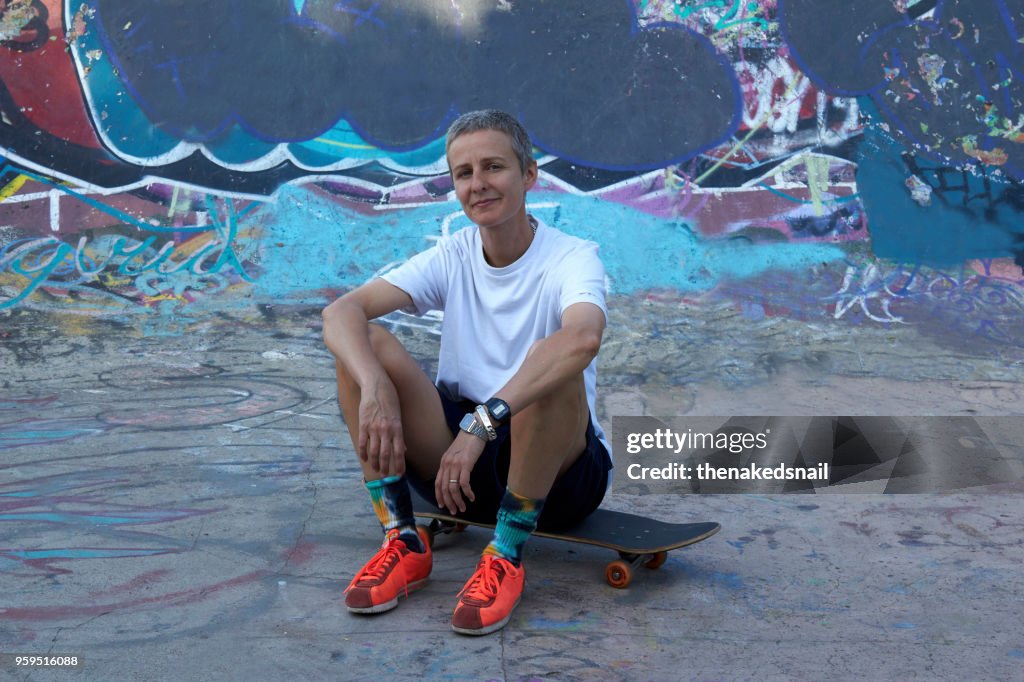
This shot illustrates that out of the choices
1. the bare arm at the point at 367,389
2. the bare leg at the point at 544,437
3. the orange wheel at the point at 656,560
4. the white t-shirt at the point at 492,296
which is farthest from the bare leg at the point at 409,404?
the orange wheel at the point at 656,560

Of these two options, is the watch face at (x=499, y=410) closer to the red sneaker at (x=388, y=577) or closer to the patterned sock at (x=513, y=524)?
the patterned sock at (x=513, y=524)

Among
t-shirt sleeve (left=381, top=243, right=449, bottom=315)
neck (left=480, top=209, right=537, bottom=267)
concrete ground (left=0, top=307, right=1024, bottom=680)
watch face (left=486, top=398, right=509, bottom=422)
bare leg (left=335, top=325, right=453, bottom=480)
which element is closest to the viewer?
concrete ground (left=0, top=307, right=1024, bottom=680)

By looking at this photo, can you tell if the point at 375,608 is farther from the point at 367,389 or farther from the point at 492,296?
the point at 492,296

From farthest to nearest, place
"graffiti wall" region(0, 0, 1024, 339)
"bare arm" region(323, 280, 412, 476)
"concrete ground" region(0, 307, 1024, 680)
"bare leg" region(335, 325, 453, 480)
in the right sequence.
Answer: "graffiti wall" region(0, 0, 1024, 339)
"bare leg" region(335, 325, 453, 480)
"bare arm" region(323, 280, 412, 476)
"concrete ground" region(0, 307, 1024, 680)

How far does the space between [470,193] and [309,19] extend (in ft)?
15.6

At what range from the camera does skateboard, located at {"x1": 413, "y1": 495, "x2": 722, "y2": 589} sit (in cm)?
285

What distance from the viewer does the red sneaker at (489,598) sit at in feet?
8.27

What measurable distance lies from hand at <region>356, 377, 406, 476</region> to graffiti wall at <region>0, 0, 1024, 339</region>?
4.38 meters

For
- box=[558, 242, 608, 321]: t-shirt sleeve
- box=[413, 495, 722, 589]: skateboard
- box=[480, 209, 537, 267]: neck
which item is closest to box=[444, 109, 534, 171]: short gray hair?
box=[480, 209, 537, 267]: neck

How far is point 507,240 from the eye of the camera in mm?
2889

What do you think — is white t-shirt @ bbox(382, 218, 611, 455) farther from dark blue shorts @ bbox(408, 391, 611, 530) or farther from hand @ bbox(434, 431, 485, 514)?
hand @ bbox(434, 431, 485, 514)

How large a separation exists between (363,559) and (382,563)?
0.41 meters

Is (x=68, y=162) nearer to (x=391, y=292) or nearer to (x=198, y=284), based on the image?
(x=198, y=284)

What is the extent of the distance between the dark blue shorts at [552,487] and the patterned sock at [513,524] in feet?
0.42
